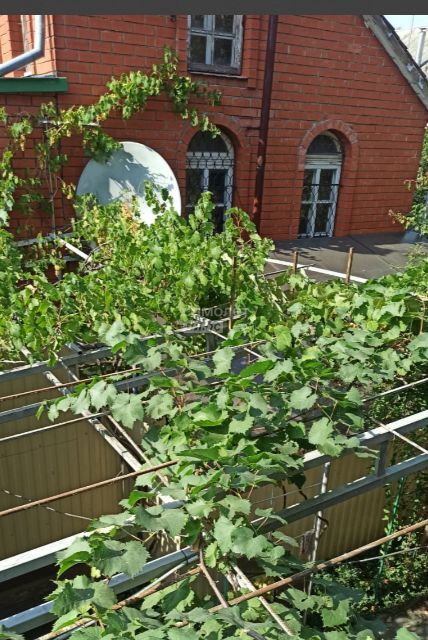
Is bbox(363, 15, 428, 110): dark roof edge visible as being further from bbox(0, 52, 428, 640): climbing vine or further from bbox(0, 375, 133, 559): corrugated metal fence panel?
bbox(0, 375, 133, 559): corrugated metal fence panel

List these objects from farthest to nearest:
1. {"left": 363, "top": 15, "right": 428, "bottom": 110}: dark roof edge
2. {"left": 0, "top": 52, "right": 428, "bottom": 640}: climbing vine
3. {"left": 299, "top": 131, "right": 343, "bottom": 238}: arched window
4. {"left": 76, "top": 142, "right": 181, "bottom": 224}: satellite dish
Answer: {"left": 299, "top": 131, "right": 343, "bottom": 238}: arched window < {"left": 363, "top": 15, "right": 428, "bottom": 110}: dark roof edge < {"left": 76, "top": 142, "right": 181, "bottom": 224}: satellite dish < {"left": 0, "top": 52, "right": 428, "bottom": 640}: climbing vine

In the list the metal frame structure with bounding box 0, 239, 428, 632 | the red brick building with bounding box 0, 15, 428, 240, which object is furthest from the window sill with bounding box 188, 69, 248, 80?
the metal frame structure with bounding box 0, 239, 428, 632

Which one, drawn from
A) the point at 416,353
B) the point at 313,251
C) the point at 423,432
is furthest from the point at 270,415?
the point at 313,251

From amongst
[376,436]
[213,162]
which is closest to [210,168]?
[213,162]

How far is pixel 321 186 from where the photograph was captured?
9.28m

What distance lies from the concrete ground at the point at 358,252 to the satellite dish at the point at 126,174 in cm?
196

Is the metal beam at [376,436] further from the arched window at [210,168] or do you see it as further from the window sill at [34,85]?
the arched window at [210,168]

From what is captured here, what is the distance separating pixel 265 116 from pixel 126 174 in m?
2.54

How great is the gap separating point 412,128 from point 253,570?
8754mm

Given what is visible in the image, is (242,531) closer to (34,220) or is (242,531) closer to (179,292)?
(179,292)

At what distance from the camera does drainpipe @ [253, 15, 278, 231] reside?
7.63m

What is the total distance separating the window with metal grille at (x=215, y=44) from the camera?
7.49 metres

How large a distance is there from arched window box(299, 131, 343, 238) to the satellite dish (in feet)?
10.5

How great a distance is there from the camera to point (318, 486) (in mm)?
3814
